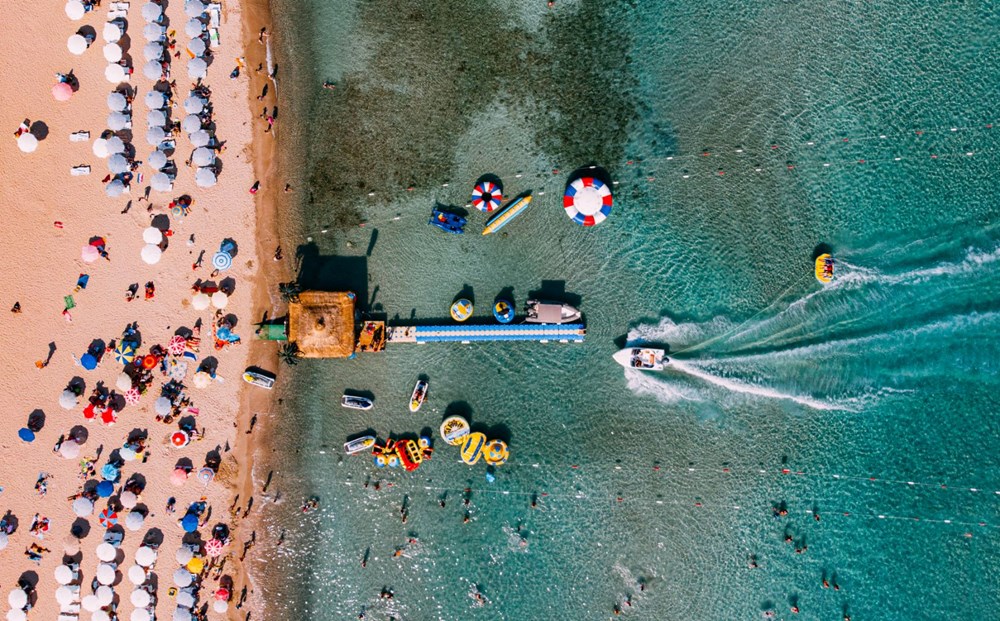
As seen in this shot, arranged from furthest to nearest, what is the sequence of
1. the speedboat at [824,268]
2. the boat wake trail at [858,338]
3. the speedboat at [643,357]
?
the speedboat at [643,357]
the speedboat at [824,268]
the boat wake trail at [858,338]

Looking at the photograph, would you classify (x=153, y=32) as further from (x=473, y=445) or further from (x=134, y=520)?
(x=473, y=445)

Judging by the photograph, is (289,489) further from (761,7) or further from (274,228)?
(761,7)

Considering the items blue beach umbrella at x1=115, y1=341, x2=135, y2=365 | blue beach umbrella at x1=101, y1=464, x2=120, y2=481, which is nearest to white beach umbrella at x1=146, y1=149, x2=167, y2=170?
blue beach umbrella at x1=115, y1=341, x2=135, y2=365

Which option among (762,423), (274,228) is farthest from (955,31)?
(274,228)

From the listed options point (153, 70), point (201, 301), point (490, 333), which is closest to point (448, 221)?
point (490, 333)

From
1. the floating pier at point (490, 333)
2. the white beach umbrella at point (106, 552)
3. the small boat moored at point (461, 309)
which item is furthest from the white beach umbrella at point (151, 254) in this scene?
the small boat moored at point (461, 309)

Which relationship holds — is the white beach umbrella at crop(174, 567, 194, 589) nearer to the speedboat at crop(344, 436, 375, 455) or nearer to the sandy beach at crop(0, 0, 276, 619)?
the sandy beach at crop(0, 0, 276, 619)

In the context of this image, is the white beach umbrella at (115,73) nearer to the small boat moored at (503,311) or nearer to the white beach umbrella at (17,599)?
the small boat moored at (503,311)
